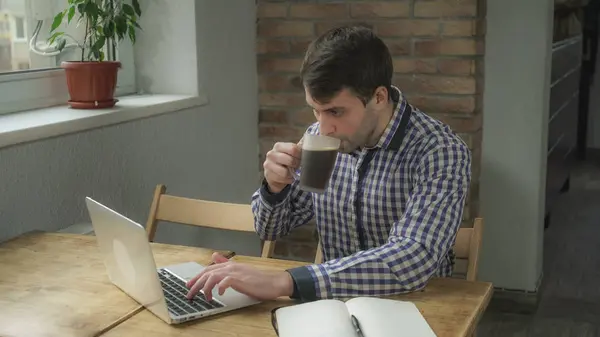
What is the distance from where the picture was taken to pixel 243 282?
4.53ft

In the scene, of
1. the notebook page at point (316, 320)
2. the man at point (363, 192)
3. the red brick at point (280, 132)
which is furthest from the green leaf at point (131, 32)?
the notebook page at point (316, 320)

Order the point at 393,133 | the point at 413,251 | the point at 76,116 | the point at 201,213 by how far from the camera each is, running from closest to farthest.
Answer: the point at 413,251
the point at 393,133
the point at 201,213
the point at 76,116

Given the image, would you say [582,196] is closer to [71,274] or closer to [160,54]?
[160,54]

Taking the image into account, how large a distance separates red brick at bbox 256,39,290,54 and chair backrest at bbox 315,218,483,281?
159cm

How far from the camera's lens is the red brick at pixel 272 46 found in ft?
10.4

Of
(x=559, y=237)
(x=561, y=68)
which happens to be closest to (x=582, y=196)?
(x=559, y=237)

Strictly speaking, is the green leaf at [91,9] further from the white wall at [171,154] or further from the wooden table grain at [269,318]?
the wooden table grain at [269,318]

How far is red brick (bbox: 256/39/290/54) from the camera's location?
3.18 m

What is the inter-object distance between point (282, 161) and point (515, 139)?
1.65m

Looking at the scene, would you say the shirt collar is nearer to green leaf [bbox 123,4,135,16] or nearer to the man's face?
the man's face

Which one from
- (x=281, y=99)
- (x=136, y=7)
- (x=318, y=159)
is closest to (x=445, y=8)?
(x=281, y=99)

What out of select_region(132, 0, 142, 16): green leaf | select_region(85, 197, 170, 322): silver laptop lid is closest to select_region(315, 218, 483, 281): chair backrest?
select_region(85, 197, 170, 322): silver laptop lid

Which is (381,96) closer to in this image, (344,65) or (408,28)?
(344,65)

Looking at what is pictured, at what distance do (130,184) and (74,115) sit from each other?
316mm
